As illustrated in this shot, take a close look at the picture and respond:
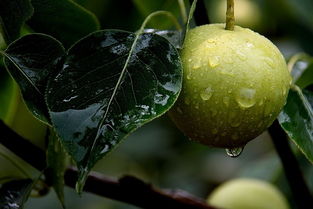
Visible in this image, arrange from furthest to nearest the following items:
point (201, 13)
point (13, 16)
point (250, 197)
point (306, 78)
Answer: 1. point (250, 197)
2. point (306, 78)
3. point (201, 13)
4. point (13, 16)

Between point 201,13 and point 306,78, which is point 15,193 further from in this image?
point 306,78

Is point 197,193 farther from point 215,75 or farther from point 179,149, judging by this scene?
point 215,75

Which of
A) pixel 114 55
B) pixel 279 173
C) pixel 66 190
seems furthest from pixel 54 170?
pixel 66 190

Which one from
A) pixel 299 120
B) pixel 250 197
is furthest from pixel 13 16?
pixel 250 197

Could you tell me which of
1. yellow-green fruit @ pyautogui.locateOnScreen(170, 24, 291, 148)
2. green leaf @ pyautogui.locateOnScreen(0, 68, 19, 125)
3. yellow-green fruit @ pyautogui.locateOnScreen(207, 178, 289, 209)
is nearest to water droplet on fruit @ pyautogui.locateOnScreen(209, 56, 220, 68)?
yellow-green fruit @ pyautogui.locateOnScreen(170, 24, 291, 148)

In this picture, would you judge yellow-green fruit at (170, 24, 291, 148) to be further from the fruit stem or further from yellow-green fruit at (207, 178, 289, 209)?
yellow-green fruit at (207, 178, 289, 209)
